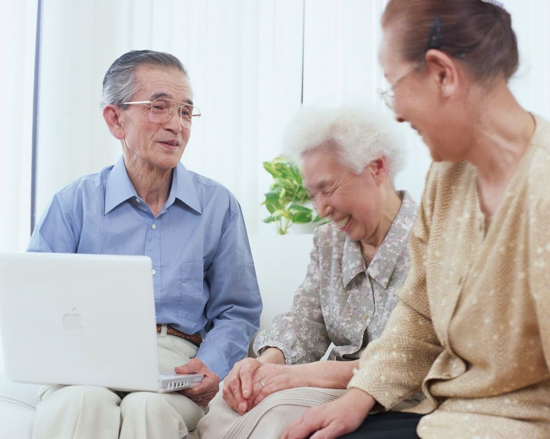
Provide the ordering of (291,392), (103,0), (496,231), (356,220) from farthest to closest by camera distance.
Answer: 1. (103,0)
2. (356,220)
3. (291,392)
4. (496,231)

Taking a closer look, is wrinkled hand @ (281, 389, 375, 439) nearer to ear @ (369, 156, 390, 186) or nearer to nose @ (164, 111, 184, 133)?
ear @ (369, 156, 390, 186)

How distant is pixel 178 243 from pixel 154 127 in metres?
0.35

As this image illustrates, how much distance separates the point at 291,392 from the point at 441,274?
45 centimetres

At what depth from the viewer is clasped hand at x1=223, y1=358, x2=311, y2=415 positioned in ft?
5.28

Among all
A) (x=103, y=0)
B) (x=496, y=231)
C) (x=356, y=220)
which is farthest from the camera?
(x=103, y=0)

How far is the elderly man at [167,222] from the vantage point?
6.86ft

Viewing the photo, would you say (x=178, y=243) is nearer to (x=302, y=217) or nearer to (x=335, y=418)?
(x=335, y=418)

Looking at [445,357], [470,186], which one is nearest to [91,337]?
[445,357]

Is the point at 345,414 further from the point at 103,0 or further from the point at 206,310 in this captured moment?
the point at 103,0

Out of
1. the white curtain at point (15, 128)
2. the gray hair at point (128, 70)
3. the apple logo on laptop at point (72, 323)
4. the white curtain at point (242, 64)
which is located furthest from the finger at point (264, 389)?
the white curtain at point (242, 64)

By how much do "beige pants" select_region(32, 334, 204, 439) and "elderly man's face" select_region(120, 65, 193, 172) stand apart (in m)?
A: 0.72

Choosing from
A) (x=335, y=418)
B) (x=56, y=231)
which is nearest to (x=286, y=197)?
(x=56, y=231)

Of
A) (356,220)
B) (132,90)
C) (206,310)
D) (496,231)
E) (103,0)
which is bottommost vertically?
(206,310)

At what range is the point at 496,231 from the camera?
1.17 meters
